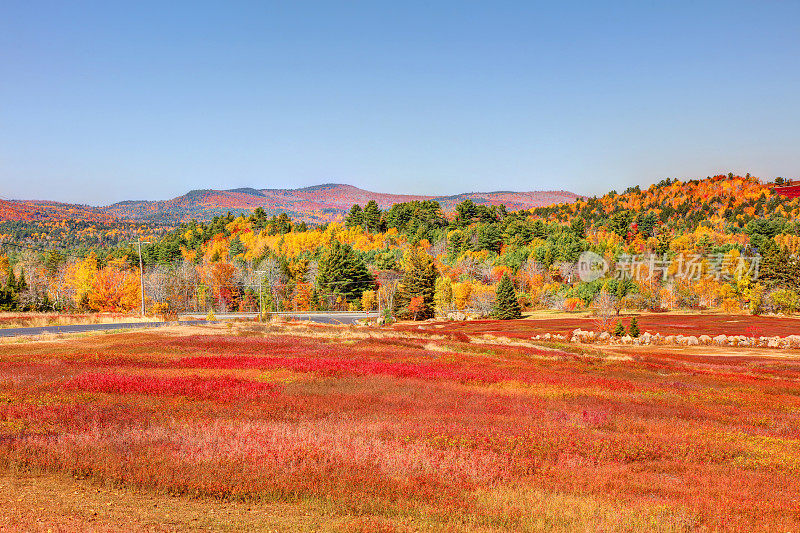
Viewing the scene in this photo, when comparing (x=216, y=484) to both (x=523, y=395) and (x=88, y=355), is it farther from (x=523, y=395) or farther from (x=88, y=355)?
(x=88, y=355)

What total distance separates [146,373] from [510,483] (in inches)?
604

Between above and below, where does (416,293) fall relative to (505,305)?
above

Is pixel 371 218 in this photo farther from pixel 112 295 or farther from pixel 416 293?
pixel 112 295

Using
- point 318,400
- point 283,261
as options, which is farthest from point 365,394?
point 283,261

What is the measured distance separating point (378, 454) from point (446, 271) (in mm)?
129286

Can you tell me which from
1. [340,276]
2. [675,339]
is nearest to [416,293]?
[340,276]

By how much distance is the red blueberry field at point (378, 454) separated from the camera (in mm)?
7535

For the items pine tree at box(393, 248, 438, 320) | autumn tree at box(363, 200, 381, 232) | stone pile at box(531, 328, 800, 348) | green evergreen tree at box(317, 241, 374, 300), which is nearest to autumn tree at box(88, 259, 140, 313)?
green evergreen tree at box(317, 241, 374, 300)

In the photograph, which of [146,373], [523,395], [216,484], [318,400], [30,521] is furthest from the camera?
[146,373]

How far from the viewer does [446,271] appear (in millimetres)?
138750

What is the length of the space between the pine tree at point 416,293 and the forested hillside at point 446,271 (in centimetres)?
19

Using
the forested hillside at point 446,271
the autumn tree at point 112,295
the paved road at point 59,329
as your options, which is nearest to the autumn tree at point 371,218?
the forested hillside at point 446,271

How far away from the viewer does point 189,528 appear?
22.2 ft

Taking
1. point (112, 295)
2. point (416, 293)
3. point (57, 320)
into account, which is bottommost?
point (416, 293)
